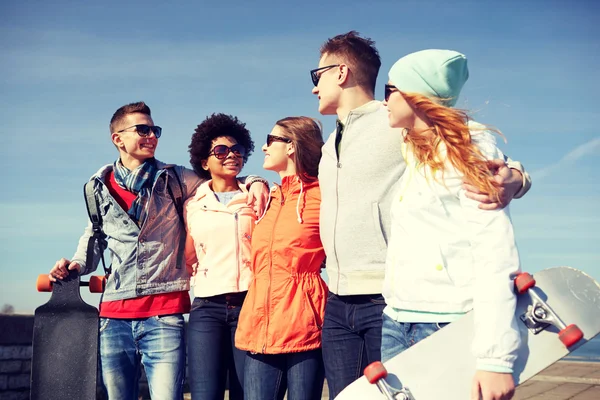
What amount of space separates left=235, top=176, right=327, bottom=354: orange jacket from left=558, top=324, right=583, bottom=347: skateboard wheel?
4.68 ft

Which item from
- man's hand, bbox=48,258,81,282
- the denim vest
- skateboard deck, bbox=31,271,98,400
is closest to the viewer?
the denim vest

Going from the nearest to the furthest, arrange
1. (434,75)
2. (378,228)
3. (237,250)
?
(434,75) → (378,228) → (237,250)

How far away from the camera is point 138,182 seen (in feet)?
13.9

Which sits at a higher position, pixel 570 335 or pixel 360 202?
pixel 360 202

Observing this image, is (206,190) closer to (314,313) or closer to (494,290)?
(314,313)

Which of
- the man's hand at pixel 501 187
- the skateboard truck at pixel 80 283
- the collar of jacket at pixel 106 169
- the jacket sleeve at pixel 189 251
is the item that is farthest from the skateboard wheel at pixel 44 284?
the man's hand at pixel 501 187

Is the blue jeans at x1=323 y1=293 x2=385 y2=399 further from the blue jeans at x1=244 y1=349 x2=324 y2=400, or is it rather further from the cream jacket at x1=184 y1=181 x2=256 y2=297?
the cream jacket at x1=184 y1=181 x2=256 y2=297

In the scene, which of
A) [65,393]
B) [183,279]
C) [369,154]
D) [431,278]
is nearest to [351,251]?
[369,154]

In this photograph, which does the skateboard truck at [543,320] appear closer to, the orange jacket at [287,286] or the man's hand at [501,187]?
the man's hand at [501,187]

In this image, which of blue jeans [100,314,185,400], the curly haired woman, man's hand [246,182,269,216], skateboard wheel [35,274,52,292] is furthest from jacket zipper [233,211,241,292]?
skateboard wheel [35,274,52,292]

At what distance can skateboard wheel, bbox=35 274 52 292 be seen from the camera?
4.32 metres

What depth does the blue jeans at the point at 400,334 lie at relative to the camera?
2533 mm

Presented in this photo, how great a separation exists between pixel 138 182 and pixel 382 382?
2379 mm

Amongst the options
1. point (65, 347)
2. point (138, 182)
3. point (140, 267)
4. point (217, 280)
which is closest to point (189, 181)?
point (138, 182)
